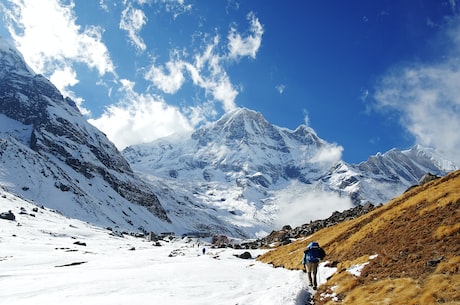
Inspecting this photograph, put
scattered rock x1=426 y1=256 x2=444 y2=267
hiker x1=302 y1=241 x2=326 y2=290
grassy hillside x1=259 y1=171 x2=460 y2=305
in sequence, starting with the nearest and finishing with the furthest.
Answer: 1. grassy hillside x1=259 y1=171 x2=460 y2=305
2. scattered rock x1=426 y1=256 x2=444 y2=267
3. hiker x1=302 y1=241 x2=326 y2=290

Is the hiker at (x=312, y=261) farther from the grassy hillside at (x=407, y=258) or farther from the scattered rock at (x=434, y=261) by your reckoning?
the scattered rock at (x=434, y=261)

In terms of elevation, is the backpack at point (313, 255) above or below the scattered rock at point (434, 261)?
above

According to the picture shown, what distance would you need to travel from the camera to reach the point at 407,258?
69.4ft

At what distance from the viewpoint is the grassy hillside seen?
53.9 feet

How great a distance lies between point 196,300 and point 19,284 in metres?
15.2

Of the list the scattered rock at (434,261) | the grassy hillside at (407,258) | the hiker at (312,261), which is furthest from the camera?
the hiker at (312,261)

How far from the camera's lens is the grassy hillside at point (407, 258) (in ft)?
53.9

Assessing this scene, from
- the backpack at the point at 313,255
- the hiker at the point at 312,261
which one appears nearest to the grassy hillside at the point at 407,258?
the hiker at the point at 312,261

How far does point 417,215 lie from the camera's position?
27922mm

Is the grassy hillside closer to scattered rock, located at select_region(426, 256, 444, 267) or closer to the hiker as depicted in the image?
scattered rock, located at select_region(426, 256, 444, 267)

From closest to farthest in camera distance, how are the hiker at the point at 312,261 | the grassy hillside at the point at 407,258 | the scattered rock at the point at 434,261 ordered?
the grassy hillside at the point at 407,258 → the scattered rock at the point at 434,261 → the hiker at the point at 312,261

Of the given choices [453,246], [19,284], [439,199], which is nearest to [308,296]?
[453,246]

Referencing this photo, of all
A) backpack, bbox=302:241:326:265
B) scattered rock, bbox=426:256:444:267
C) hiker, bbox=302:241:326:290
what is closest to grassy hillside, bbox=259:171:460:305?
scattered rock, bbox=426:256:444:267

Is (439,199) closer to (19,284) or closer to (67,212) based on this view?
(19,284)
